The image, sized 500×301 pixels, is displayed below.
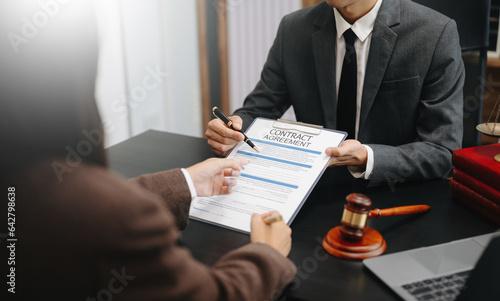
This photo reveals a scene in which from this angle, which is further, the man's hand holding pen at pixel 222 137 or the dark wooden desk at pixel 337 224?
the man's hand holding pen at pixel 222 137

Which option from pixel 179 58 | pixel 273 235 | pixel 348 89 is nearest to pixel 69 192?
pixel 273 235

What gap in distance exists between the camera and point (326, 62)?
1674mm

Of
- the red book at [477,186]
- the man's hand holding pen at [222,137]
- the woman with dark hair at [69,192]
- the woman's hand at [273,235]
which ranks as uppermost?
the woman with dark hair at [69,192]

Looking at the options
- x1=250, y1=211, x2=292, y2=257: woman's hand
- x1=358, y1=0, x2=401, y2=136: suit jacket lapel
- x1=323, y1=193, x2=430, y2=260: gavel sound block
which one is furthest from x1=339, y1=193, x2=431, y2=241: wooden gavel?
x1=358, y1=0, x2=401, y2=136: suit jacket lapel

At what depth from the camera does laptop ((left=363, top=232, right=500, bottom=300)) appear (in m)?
0.80

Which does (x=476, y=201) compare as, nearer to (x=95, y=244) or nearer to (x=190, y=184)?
(x=190, y=184)

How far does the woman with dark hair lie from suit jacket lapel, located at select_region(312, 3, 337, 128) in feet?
3.30

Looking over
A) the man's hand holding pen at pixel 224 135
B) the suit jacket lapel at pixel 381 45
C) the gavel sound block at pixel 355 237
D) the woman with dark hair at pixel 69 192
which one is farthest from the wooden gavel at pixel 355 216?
the suit jacket lapel at pixel 381 45

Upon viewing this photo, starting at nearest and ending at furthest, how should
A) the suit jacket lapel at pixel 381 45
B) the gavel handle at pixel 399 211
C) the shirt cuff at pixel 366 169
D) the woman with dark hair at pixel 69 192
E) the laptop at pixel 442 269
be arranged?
the woman with dark hair at pixel 69 192 → the laptop at pixel 442 269 → the gavel handle at pixel 399 211 → the shirt cuff at pixel 366 169 → the suit jacket lapel at pixel 381 45

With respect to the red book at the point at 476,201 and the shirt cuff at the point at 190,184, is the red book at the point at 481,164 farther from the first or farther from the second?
the shirt cuff at the point at 190,184

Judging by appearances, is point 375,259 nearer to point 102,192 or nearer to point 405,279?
point 405,279

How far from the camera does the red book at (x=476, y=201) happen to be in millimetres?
1106

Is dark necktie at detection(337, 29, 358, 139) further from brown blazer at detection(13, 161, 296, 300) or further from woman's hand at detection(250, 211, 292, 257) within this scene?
brown blazer at detection(13, 161, 296, 300)

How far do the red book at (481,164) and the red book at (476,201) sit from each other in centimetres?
4
